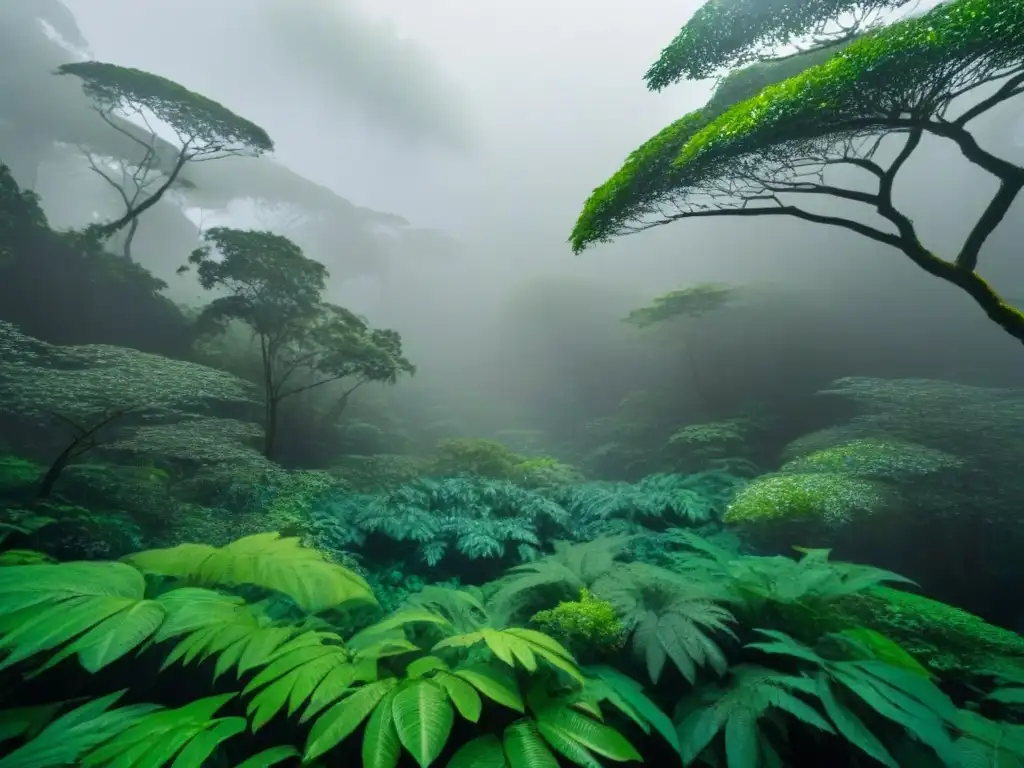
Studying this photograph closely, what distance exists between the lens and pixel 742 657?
2.04 m

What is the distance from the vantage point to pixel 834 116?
113 inches

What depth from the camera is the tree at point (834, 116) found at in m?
2.47

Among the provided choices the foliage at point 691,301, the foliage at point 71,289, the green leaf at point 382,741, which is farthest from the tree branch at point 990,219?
the foliage at point 71,289

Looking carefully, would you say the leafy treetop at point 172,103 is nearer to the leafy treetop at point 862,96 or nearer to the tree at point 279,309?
the tree at point 279,309

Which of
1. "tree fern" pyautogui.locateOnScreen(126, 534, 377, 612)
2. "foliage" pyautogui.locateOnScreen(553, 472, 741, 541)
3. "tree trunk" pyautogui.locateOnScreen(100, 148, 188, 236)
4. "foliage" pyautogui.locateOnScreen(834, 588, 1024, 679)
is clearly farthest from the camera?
"tree trunk" pyautogui.locateOnScreen(100, 148, 188, 236)

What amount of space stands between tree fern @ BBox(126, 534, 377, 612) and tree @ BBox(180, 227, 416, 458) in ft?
16.2

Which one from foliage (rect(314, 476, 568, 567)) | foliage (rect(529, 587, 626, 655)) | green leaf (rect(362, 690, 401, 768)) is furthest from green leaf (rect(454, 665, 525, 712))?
foliage (rect(314, 476, 568, 567))

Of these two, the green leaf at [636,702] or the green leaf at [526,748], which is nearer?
the green leaf at [526,748]

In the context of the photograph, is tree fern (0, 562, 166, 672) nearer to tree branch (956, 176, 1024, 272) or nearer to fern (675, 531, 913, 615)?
fern (675, 531, 913, 615)

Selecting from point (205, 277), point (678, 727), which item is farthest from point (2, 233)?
point (678, 727)

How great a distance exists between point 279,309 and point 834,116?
822cm

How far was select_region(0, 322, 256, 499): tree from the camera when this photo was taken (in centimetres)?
366

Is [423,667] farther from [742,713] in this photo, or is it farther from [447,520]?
[447,520]

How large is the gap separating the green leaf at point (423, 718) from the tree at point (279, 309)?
21.8ft
